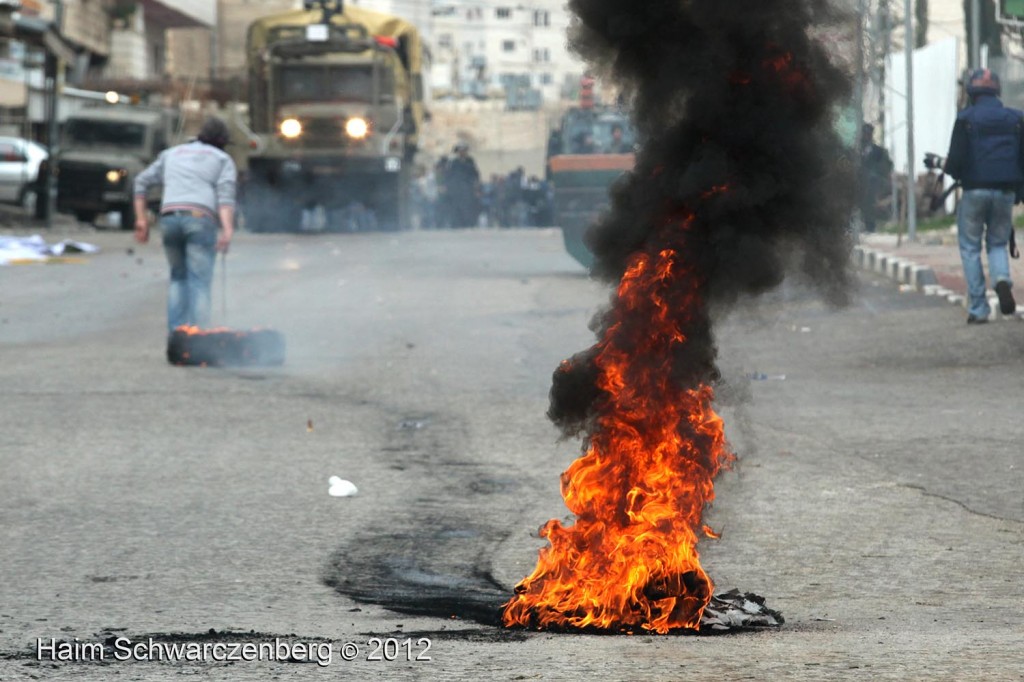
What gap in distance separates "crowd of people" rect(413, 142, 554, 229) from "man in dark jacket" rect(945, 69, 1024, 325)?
23.9 metres

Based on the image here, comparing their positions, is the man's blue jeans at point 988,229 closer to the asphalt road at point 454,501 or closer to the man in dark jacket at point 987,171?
the man in dark jacket at point 987,171

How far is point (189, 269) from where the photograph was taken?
1349cm

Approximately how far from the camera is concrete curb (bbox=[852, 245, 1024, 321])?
15.6 metres

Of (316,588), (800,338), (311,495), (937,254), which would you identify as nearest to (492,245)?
(937,254)

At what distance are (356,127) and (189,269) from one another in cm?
2042

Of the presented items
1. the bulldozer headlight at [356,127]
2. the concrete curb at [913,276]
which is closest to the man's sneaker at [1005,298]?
the concrete curb at [913,276]

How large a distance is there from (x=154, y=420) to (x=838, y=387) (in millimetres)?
4285

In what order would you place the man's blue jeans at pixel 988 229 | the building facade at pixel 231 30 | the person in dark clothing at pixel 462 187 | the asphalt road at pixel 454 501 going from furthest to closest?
the building facade at pixel 231 30 < the person in dark clothing at pixel 462 187 < the man's blue jeans at pixel 988 229 < the asphalt road at pixel 454 501

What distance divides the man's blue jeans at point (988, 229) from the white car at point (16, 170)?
28041 mm

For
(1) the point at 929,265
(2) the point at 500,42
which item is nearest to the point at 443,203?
(1) the point at 929,265

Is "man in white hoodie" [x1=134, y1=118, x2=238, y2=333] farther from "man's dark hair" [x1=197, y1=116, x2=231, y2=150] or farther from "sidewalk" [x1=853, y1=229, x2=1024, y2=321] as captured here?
"sidewalk" [x1=853, y1=229, x2=1024, y2=321]

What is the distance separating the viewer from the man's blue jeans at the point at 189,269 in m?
13.4

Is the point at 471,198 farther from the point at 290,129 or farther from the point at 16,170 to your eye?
the point at 16,170

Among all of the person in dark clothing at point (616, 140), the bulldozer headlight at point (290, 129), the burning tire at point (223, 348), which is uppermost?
the bulldozer headlight at point (290, 129)
